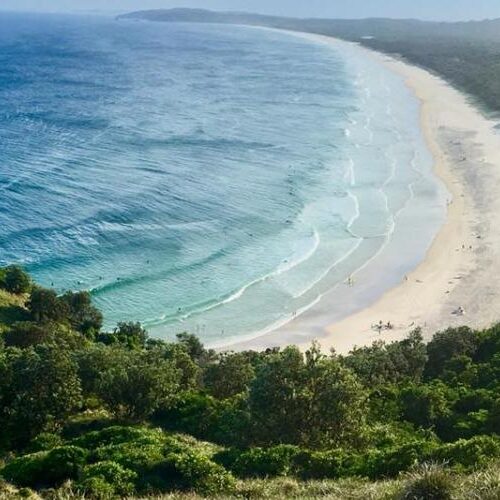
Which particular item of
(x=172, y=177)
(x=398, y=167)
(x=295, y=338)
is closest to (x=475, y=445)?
(x=295, y=338)

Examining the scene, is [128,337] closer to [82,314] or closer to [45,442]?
[82,314]

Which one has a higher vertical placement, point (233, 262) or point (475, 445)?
point (475, 445)

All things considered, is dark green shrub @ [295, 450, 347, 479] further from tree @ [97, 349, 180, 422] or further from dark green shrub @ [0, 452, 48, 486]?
tree @ [97, 349, 180, 422]

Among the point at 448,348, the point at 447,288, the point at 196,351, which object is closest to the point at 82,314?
the point at 196,351

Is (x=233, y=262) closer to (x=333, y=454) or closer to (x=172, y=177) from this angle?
(x=172, y=177)

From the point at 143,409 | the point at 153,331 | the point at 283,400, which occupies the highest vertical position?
the point at 283,400

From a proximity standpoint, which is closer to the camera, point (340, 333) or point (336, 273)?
point (340, 333)

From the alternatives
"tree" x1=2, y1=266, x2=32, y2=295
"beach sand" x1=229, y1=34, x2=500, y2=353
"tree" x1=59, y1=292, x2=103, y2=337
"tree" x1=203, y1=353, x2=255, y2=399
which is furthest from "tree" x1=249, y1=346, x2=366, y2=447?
"tree" x1=2, y1=266, x2=32, y2=295
